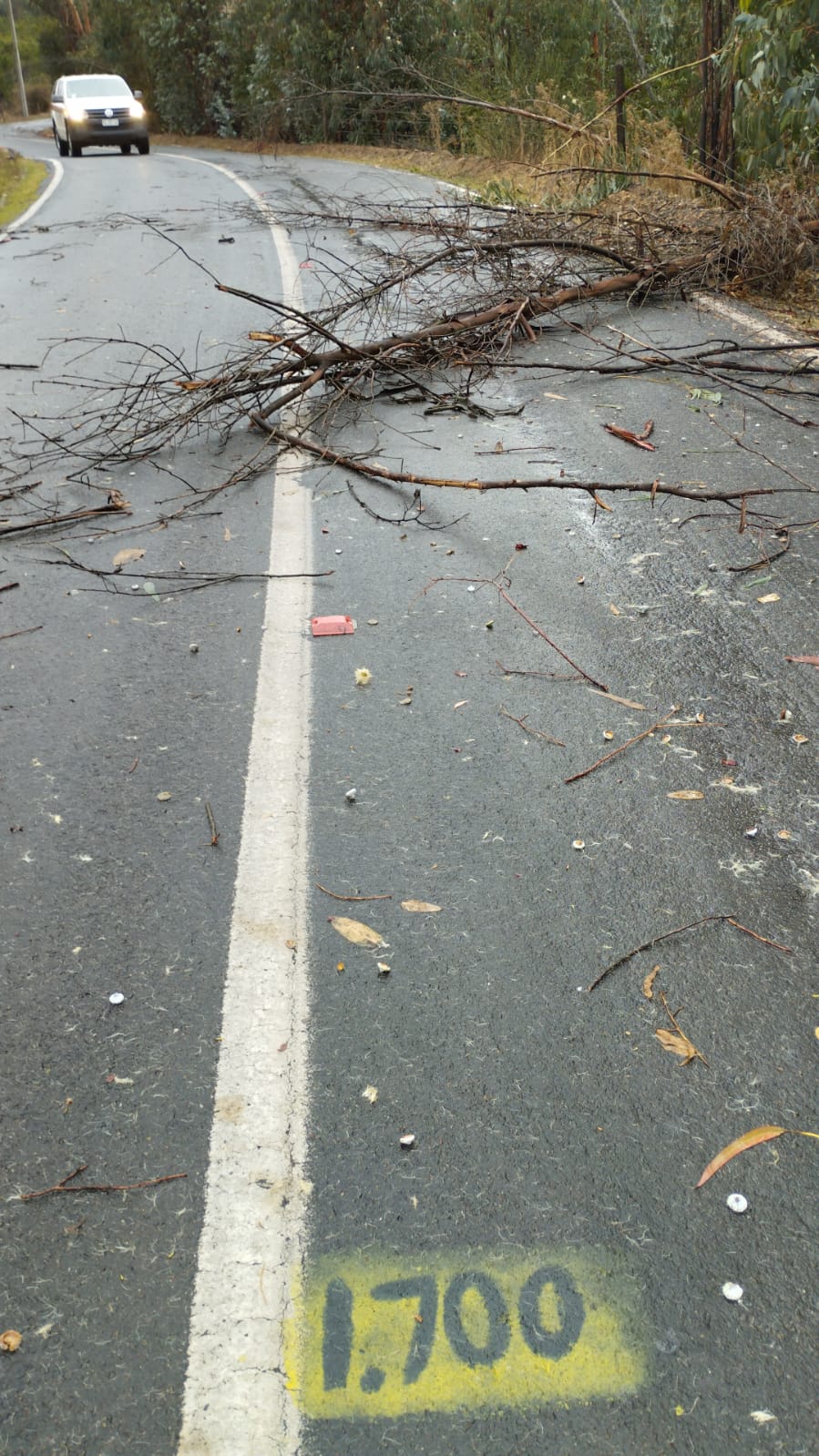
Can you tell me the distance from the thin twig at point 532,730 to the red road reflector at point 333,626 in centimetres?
93

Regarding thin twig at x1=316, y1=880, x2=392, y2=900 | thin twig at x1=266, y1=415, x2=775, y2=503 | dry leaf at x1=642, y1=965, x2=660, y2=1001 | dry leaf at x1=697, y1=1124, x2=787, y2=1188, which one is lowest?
dry leaf at x1=697, y1=1124, x2=787, y2=1188

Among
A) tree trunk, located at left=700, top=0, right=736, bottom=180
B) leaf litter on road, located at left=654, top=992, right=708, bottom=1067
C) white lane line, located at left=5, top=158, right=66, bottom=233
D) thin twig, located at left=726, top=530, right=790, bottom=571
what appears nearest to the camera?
leaf litter on road, located at left=654, top=992, right=708, bottom=1067

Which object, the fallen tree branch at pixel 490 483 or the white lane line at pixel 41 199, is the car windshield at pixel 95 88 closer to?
the white lane line at pixel 41 199

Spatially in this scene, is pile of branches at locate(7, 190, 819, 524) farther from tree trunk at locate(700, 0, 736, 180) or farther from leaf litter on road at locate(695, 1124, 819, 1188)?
leaf litter on road at locate(695, 1124, 819, 1188)

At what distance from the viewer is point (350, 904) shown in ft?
10.4

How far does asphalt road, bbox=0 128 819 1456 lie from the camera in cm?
204

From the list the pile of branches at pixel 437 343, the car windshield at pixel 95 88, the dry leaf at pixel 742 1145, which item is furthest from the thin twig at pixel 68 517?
the car windshield at pixel 95 88

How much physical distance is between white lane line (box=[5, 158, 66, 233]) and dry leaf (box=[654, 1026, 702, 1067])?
1799 centimetres

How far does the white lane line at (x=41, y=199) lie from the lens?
1827 centimetres

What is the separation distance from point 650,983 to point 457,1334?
1026 millimetres

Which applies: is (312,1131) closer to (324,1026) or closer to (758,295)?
(324,1026)

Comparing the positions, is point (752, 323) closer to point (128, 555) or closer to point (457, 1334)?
point (128, 555)

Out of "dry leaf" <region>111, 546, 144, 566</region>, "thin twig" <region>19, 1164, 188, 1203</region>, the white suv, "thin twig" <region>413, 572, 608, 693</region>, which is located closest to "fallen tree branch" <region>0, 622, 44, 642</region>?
"dry leaf" <region>111, 546, 144, 566</region>

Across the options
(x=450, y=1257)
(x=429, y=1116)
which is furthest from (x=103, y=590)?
(x=450, y=1257)
